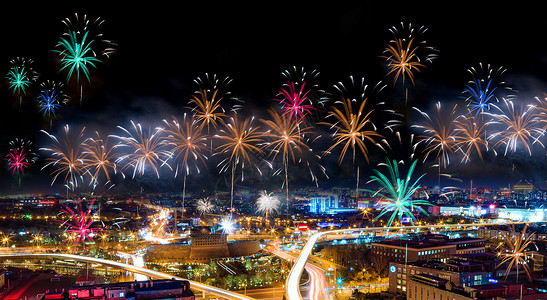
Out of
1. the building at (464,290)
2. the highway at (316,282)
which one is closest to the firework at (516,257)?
the building at (464,290)

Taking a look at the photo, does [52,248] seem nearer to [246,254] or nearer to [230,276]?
[246,254]

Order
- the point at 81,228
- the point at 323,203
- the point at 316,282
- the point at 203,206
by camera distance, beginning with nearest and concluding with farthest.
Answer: the point at 81,228
the point at 316,282
the point at 203,206
the point at 323,203

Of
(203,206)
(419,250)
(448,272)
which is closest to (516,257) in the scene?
(448,272)

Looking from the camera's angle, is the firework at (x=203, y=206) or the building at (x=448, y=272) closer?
the building at (x=448, y=272)

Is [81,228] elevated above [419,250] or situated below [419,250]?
above

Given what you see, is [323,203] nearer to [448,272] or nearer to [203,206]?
[203,206]

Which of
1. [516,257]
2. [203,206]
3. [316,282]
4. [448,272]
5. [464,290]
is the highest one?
[203,206]

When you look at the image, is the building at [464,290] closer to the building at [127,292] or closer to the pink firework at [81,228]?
the building at [127,292]

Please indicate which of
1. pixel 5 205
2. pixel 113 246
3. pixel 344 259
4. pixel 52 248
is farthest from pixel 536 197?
pixel 5 205
